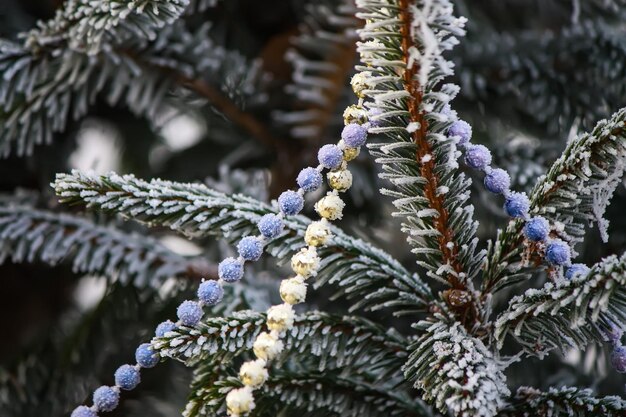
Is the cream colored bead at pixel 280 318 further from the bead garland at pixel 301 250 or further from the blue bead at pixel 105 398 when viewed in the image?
the blue bead at pixel 105 398

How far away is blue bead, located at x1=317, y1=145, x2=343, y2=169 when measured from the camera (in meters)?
0.35

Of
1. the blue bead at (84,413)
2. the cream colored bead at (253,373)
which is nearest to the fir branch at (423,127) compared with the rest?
the cream colored bead at (253,373)

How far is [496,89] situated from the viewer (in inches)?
26.1

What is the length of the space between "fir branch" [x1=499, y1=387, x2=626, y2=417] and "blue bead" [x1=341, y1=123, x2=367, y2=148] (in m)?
0.19

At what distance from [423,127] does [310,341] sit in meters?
0.15

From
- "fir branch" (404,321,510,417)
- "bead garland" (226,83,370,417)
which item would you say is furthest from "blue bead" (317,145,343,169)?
"fir branch" (404,321,510,417)

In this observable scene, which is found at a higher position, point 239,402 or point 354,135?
point 354,135

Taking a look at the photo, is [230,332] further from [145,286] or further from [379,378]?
[145,286]

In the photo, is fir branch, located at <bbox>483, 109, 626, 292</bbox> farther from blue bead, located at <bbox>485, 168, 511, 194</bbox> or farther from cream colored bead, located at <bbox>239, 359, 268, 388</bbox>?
cream colored bead, located at <bbox>239, 359, 268, 388</bbox>

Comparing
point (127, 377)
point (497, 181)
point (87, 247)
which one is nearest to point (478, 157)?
point (497, 181)

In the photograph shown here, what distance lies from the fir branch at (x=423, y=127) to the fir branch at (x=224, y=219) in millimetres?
32

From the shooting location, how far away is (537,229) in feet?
1.12

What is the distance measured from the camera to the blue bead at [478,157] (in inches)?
14.0

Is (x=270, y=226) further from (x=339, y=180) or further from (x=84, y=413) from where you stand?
(x=84, y=413)
